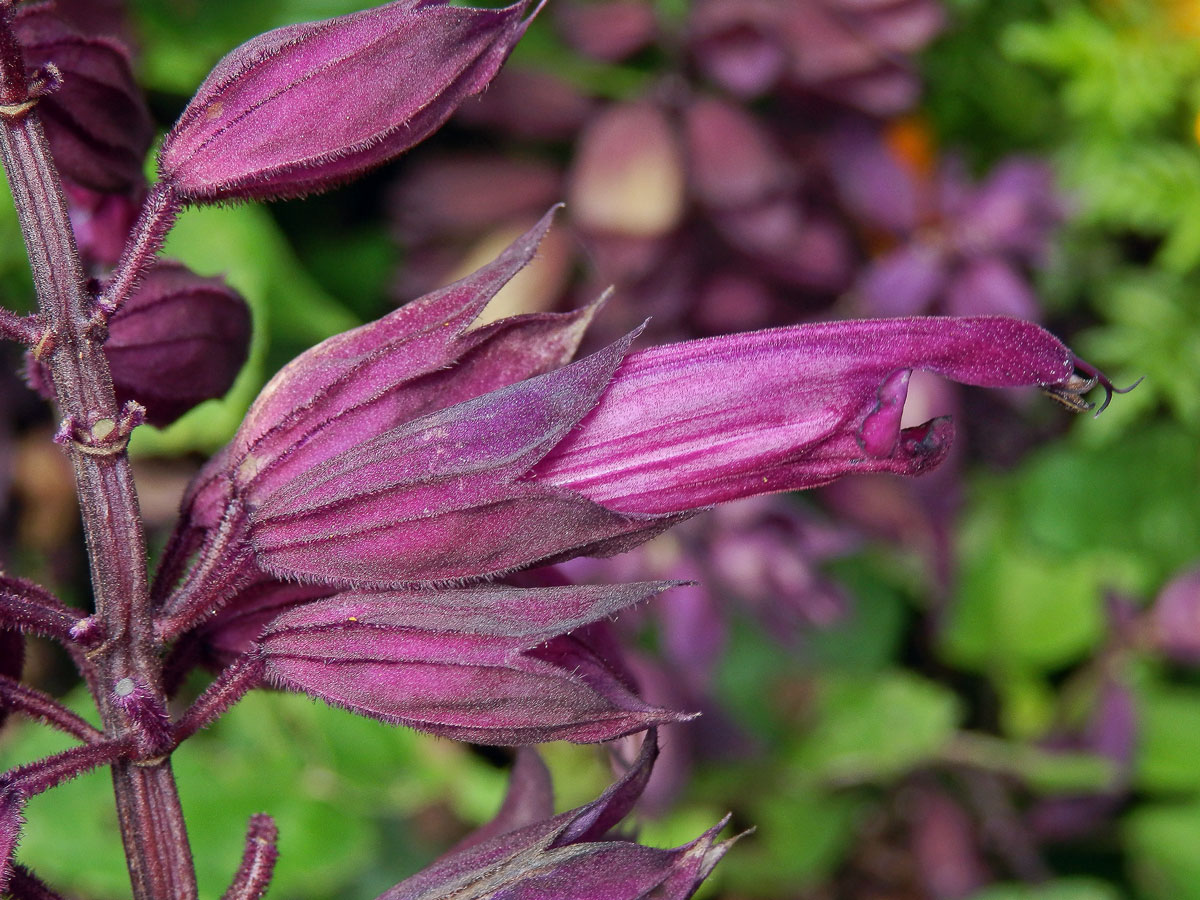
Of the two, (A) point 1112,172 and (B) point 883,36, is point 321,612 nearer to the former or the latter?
(B) point 883,36

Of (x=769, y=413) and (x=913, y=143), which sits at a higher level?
(x=769, y=413)

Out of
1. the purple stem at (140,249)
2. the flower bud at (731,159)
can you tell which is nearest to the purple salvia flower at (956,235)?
the flower bud at (731,159)

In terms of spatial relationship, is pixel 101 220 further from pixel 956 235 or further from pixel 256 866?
pixel 956 235

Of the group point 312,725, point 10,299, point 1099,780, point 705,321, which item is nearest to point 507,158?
point 705,321

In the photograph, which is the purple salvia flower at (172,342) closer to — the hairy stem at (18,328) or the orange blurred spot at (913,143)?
the hairy stem at (18,328)

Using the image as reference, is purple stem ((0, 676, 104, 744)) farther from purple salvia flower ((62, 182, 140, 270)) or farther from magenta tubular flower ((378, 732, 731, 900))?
purple salvia flower ((62, 182, 140, 270))

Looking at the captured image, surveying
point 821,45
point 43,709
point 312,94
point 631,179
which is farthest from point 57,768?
point 821,45
